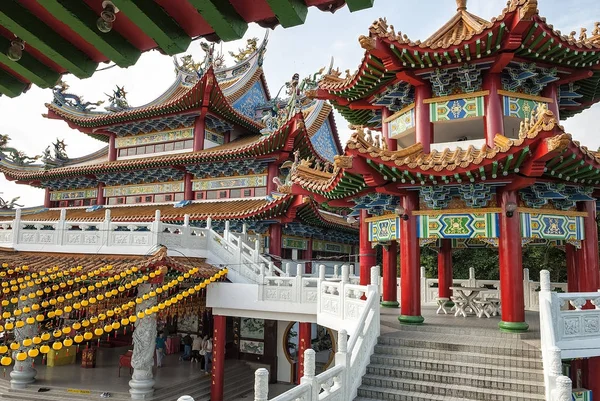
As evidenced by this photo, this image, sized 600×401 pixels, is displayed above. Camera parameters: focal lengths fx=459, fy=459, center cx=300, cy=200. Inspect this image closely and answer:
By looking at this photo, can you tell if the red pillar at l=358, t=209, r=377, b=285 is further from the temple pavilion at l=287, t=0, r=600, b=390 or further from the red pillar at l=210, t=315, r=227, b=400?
the red pillar at l=210, t=315, r=227, b=400

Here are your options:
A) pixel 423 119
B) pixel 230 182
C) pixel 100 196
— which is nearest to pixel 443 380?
pixel 423 119

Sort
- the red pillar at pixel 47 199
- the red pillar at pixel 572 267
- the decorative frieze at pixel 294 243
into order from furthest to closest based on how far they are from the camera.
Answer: the red pillar at pixel 47 199, the decorative frieze at pixel 294 243, the red pillar at pixel 572 267

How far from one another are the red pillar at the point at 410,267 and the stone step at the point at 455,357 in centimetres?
117

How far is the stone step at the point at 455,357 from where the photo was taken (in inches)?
282

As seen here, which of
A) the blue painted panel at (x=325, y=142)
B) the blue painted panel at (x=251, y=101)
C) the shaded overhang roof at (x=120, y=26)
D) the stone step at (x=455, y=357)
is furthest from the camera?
the blue painted panel at (x=251, y=101)

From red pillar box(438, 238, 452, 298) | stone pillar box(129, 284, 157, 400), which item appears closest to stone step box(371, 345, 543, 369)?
red pillar box(438, 238, 452, 298)

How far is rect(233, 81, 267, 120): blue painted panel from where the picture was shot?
2222 centimetres

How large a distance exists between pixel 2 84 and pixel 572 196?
961cm

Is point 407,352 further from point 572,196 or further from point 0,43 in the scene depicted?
point 0,43

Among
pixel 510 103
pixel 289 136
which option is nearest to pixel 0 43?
pixel 510 103

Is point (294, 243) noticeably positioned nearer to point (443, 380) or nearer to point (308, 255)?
point (308, 255)

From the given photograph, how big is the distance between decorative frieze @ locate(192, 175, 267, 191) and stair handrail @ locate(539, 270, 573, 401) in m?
12.3

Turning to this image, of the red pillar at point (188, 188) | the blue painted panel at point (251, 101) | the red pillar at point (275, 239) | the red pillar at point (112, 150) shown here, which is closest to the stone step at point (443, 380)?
the red pillar at point (275, 239)

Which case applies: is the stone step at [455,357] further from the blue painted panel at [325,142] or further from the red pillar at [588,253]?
the blue painted panel at [325,142]
